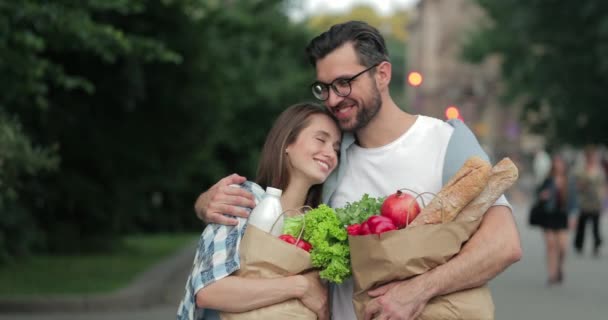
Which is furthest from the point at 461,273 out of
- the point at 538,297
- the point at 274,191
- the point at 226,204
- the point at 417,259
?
the point at 538,297

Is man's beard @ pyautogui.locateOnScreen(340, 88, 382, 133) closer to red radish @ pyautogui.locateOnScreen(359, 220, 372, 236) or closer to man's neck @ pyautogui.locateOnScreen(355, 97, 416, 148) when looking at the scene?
man's neck @ pyautogui.locateOnScreen(355, 97, 416, 148)

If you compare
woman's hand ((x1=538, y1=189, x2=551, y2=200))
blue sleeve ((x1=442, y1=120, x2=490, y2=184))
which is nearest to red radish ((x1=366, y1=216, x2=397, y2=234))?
blue sleeve ((x1=442, y1=120, x2=490, y2=184))

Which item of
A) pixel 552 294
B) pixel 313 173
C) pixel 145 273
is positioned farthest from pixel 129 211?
pixel 313 173

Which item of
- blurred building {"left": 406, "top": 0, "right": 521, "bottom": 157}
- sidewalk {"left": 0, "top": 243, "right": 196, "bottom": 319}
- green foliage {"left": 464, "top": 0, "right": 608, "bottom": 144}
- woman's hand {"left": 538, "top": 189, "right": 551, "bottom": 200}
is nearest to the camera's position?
sidewalk {"left": 0, "top": 243, "right": 196, "bottom": 319}

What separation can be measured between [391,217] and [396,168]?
17.6 inches

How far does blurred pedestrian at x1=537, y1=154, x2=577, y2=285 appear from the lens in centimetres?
1611

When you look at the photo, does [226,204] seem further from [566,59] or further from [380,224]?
[566,59]

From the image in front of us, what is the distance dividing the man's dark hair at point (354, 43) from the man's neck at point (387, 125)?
184mm

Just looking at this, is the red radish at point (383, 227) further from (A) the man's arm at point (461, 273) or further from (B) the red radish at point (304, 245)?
(B) the red radish at point (304, 245)

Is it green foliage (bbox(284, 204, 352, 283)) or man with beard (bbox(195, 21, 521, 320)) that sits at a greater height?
man with beard (bbox(195, 21, 521, 320))

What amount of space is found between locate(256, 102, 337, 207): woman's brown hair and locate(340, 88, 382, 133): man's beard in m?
0.16

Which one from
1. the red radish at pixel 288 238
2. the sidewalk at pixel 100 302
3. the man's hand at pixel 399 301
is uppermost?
the sidewalk at pixel 100 302

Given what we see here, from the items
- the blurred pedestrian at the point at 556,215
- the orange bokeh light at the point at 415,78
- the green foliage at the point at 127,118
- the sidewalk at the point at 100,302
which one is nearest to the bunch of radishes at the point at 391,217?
the orange bokeh light at the point at 415,78

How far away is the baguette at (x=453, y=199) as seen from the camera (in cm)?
382
